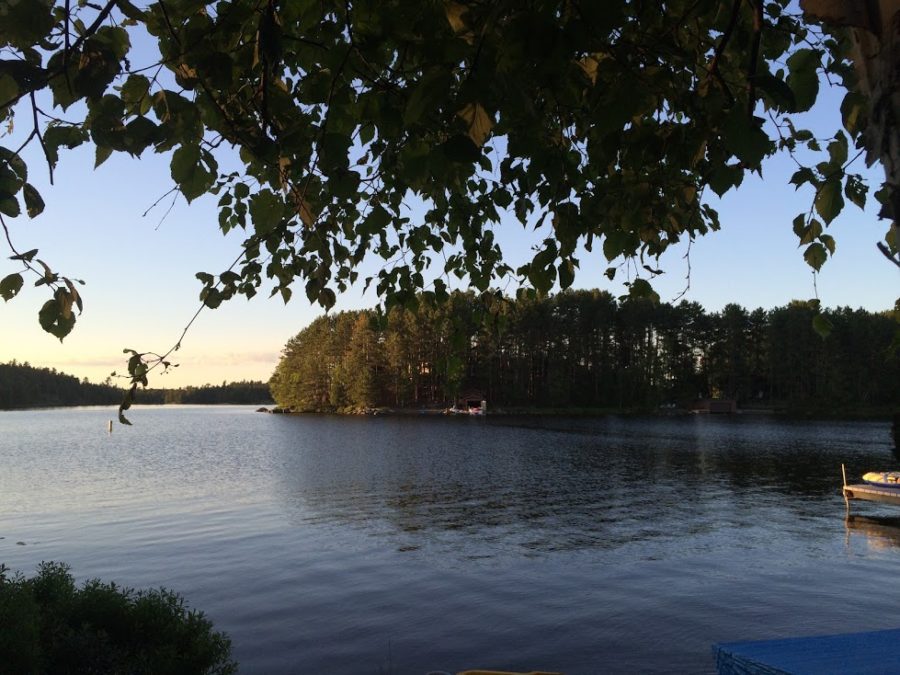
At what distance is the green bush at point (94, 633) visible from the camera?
208 inches

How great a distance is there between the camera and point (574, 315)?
110m

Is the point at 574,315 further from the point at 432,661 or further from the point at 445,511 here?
the point at 432,661

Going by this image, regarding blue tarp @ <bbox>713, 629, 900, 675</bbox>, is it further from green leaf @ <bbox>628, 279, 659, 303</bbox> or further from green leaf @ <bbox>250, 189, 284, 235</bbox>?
green leaf @ <bbox>250, 189, 284, 235</bbox>

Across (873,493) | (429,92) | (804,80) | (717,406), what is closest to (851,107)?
(804,80)

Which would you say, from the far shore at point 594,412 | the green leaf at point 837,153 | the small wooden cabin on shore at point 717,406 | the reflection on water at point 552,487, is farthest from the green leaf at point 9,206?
the small wooden cabin on shore at point 717,406

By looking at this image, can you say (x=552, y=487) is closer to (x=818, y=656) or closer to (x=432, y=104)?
(x=818, y=656)

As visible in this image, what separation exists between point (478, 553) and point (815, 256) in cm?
1489

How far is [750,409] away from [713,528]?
99253mm

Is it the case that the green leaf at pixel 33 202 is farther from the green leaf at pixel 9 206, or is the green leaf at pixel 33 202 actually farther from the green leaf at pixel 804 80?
the green leaf at pixel 804 80

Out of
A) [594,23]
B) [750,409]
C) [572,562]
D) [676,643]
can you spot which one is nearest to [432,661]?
[676,643]

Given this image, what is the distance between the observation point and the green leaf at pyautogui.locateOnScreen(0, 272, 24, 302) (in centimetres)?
204

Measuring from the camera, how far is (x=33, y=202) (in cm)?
210

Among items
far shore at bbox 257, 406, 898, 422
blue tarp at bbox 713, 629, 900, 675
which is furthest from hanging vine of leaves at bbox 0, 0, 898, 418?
far shore at bbox 257, 406, 898, 422

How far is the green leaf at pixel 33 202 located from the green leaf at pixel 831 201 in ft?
9.24
